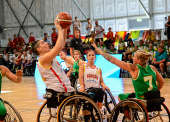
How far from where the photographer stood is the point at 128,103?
279 centimetres

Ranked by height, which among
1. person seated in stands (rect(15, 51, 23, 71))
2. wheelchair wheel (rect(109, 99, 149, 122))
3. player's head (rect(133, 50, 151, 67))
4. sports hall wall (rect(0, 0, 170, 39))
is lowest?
person seated in stands (rect(15, 51, 23, 71))

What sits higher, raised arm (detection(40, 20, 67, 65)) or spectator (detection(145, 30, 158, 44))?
spectator (detection(145, 30, 158, 44))

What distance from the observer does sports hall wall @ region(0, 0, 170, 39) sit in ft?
51.1

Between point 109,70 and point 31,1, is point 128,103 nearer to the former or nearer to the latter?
point 109,70

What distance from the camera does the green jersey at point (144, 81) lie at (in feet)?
9.76

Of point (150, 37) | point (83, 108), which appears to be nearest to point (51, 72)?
point (83, 108)

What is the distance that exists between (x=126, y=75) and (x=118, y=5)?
6.17 m

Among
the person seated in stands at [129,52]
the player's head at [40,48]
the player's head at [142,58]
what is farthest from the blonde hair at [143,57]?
the person seated in stands at [129,52]

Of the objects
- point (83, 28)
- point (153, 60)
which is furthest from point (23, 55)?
point (153, 60)

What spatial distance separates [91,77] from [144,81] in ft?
3.93

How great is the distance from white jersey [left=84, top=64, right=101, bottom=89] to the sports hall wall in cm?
1223

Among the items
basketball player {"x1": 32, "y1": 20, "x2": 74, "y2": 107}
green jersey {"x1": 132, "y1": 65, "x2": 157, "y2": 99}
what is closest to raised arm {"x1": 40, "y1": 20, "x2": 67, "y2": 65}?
basketball player {"x1": 32, "y1": 20, "x2": 74, "y2": 107}

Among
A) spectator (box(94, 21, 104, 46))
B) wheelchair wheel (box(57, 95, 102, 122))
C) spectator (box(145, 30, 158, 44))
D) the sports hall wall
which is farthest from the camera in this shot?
Answer: the sports hall wall

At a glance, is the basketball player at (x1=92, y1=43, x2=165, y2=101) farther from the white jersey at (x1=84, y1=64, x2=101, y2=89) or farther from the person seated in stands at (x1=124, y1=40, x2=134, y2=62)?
the person seated in stands at (x1=124, y1=40, x2=134, y2=62)
